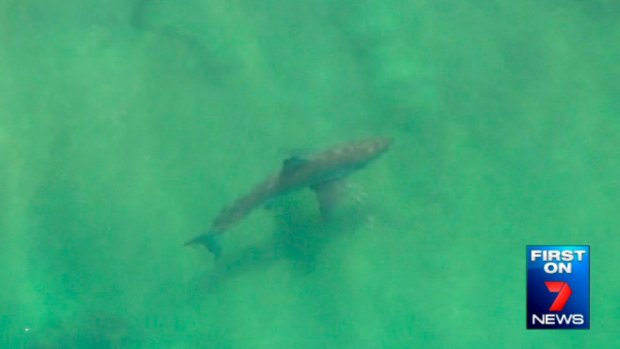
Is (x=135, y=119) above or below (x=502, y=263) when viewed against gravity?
above

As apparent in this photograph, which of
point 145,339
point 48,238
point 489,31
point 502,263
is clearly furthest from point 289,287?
point 489,31

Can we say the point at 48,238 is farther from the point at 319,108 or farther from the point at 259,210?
the point at 319,108

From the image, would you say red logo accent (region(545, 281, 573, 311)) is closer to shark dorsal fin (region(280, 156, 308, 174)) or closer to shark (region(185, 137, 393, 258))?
shark (region(185, 137, 393, 258))

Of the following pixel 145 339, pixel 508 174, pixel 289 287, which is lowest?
pixel 145 339

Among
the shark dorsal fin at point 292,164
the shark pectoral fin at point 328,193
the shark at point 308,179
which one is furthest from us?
the shark pectoral fin at point 328,193

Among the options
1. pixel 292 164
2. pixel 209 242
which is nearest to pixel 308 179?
pixel 292 164

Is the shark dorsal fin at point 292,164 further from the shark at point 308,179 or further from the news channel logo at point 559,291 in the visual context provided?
the news channel logo at point 559,291

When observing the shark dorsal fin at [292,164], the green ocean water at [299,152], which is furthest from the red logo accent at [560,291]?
the shark dorsal fin at [292,164]

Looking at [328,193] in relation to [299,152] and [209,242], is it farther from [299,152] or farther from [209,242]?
[209,242]
